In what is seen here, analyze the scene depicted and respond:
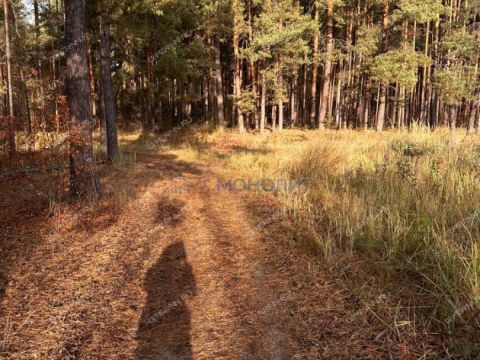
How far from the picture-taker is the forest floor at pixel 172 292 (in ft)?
10.6

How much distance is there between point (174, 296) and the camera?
4184 mm

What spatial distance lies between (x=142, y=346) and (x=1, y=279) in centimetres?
225

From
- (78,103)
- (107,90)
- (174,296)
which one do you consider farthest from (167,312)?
(107,90)

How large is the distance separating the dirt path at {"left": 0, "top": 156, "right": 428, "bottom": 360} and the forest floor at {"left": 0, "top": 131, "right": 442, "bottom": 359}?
0.01 meters

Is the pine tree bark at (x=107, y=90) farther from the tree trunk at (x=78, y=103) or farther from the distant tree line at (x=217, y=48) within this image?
the tree trunk at (x=78, y=103)

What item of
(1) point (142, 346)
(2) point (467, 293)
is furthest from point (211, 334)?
(2) point (467, 293)

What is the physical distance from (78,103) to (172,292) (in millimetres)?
4518

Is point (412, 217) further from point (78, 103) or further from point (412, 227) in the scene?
point (78, 103)

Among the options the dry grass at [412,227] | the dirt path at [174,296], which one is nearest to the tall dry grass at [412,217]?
the dry grass at [412,227]

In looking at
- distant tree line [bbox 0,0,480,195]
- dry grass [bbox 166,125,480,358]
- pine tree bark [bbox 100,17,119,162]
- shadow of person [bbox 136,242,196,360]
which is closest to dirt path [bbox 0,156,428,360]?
shadow of person [bbox 136,242,196,360]

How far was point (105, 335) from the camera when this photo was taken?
3.51 metres

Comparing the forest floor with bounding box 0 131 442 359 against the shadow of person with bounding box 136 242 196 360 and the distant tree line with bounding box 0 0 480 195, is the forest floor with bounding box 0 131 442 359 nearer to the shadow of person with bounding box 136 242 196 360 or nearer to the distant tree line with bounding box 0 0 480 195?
the shadow of person with bounding box 136 242 196 360

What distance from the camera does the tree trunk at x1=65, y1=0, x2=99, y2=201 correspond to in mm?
7004

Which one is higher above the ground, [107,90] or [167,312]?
[107,90]
